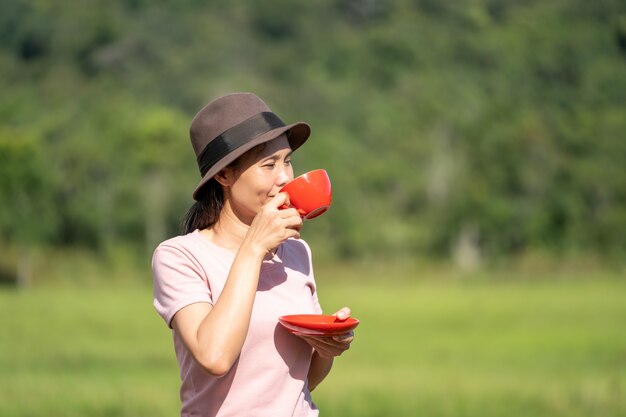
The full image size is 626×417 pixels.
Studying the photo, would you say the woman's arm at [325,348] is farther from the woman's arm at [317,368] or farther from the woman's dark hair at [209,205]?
the woman's dark hair at [209,205]

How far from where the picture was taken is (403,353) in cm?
1656

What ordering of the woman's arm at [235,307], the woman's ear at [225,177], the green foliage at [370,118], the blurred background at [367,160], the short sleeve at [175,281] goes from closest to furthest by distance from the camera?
the woman's arm at [235,307], the short sleeve at [175,281], the woman's ear at [225,177], the blurred background at [367,160], the green foliage at [370,118]

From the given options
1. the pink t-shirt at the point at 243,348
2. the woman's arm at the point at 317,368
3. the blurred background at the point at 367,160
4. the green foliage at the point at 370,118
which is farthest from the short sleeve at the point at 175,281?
the green foliage at the point at 370,118

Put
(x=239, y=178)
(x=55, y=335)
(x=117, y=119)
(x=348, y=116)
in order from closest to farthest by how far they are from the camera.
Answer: (x=239, y=178), (x=55, y=335), (x=117, y=119), (x=348, y=116)

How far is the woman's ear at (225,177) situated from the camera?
2285 millimetres

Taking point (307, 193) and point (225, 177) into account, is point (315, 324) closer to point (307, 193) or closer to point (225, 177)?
point (307, 193)

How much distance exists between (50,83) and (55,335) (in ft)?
84.7

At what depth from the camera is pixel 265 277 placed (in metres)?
2.29

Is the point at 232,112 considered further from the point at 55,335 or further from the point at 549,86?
the point at 549,86

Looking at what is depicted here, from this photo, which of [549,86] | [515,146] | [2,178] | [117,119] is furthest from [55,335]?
[549,86]

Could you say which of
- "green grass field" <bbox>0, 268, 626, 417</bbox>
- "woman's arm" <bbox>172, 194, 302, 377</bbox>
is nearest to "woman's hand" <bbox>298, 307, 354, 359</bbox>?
"woman's arm" <bbox>172, 194, 302, 377</bbox>

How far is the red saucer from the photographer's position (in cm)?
217

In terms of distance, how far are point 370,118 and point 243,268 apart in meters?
43.7

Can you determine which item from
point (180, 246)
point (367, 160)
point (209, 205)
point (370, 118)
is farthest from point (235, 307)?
point (370, 118)
